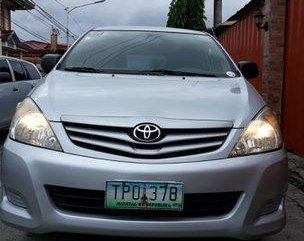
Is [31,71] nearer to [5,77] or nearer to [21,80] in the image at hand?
[21,80]

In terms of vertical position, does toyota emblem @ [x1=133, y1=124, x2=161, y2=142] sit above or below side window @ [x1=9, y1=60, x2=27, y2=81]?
above

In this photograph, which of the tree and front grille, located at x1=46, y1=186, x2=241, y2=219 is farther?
the tree

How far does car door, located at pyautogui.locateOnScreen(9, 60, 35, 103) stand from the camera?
34.1 ft

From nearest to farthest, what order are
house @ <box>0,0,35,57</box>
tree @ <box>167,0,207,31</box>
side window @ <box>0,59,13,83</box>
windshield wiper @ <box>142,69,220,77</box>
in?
1. windshield wiper @ <box>142,69,220,77</box>
2. side window @ <box>0,59,13,83</box>
3. tree @ <box>167,0,207,31</box>
4. house @ <box>0,0,35,57</box>

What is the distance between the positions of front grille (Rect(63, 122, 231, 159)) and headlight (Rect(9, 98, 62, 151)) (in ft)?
0.36

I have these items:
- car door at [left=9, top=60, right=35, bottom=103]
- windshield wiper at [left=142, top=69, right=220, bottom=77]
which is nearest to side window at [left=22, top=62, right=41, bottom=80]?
car door at [left=9, top=60, right=35, bottom=103]

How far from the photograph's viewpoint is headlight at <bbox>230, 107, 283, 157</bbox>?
3.32 meters

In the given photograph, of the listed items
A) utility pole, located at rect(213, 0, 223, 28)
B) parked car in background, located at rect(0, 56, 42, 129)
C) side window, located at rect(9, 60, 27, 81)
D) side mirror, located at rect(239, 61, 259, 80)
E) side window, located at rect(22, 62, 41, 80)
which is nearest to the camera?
side mirror, located at rect(239, 61, 259, 80)

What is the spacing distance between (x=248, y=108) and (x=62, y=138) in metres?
1.15

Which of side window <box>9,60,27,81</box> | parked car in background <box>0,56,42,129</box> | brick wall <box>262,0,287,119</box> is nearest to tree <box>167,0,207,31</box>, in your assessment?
parked car in background <box>0,56,42,129</box>

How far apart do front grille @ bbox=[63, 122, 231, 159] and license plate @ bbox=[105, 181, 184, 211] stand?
0.17m

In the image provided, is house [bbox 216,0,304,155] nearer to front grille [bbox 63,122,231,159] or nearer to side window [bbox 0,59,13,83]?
side window [bbox 0,59,13,83]

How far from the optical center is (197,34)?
5.32 metres

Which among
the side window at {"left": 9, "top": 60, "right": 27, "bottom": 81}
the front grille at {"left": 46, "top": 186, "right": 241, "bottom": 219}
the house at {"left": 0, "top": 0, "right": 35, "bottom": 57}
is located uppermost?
the front grille at {"left": 46, "top": 186, "right": 241, "bottom": 219}
